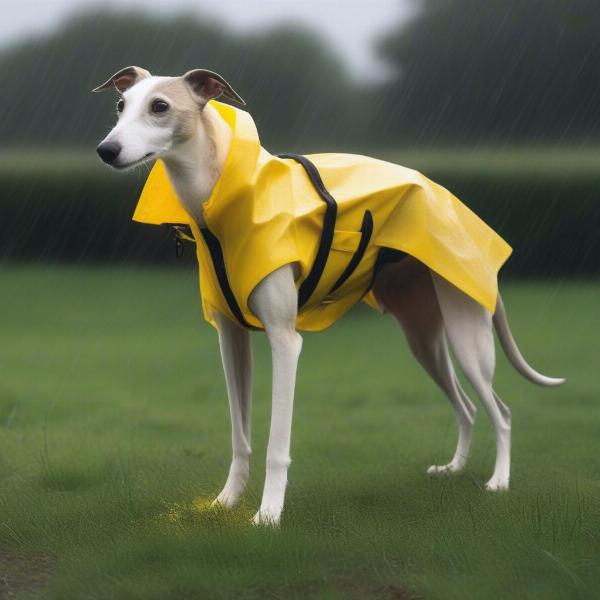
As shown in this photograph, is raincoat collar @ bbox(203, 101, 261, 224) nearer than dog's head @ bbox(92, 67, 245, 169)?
No

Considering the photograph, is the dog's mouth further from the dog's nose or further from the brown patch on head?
the brown patch on head

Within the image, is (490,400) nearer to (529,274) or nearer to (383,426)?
(383,426)

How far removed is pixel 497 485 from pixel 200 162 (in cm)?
223

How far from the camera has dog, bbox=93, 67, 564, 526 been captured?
4.30 metres

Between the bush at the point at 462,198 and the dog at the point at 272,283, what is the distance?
6.51 metres

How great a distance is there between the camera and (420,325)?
5672mm

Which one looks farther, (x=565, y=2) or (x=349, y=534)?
(x=565, y=2)

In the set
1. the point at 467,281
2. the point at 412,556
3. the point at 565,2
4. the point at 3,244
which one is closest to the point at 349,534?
the point at 412,556

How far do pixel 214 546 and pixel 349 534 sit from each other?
559 mm

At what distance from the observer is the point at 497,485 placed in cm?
537

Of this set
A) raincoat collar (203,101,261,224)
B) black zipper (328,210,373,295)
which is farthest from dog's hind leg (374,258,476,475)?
raincoat collar (203,101,261,224)

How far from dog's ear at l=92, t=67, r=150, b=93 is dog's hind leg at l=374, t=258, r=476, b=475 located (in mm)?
1672

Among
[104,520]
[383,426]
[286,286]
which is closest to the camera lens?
[286,286]

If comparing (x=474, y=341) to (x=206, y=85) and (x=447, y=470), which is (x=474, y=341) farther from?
(x=206, y=85)
